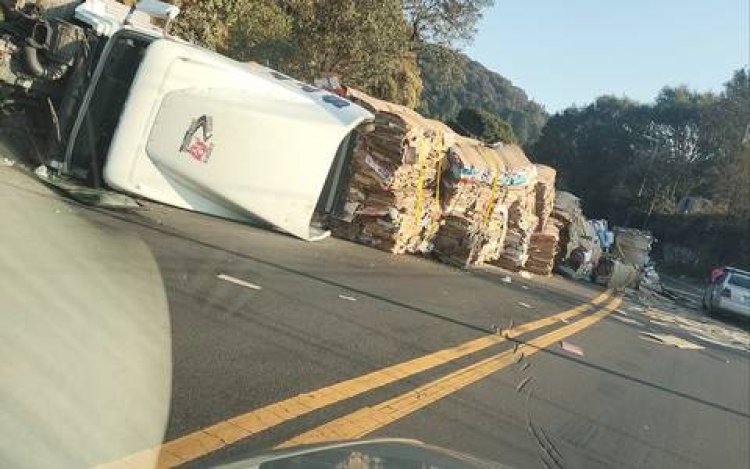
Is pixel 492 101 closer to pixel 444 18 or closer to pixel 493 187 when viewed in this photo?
pixel 444 18

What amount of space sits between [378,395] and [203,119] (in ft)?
18.6

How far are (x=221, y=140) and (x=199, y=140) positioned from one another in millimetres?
284

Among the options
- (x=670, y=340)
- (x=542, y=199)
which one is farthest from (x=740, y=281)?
(x=670, y=340)

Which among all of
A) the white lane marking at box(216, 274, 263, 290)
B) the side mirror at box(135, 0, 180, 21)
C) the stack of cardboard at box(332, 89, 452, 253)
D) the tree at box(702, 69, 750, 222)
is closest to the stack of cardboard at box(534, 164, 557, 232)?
the stack of cardboard at box(332, 89, 452, 253)

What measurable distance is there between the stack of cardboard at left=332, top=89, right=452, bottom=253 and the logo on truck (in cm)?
416

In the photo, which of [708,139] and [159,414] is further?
[708,139]

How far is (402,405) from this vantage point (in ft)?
20.7

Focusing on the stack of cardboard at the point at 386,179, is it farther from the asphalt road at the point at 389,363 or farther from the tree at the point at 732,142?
the tree at the point at 732,142

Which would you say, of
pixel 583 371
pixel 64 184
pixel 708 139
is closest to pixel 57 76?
pixel 64 184

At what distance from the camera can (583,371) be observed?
9.89 metres

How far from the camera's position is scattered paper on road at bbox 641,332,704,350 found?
50.0 feet

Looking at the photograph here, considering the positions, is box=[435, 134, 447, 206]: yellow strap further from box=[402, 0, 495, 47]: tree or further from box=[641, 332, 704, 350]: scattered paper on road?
box=[402, 0, 495, 47]: tree

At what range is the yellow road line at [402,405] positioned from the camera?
515cm

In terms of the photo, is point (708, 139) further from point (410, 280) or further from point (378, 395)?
point (378, 395)
